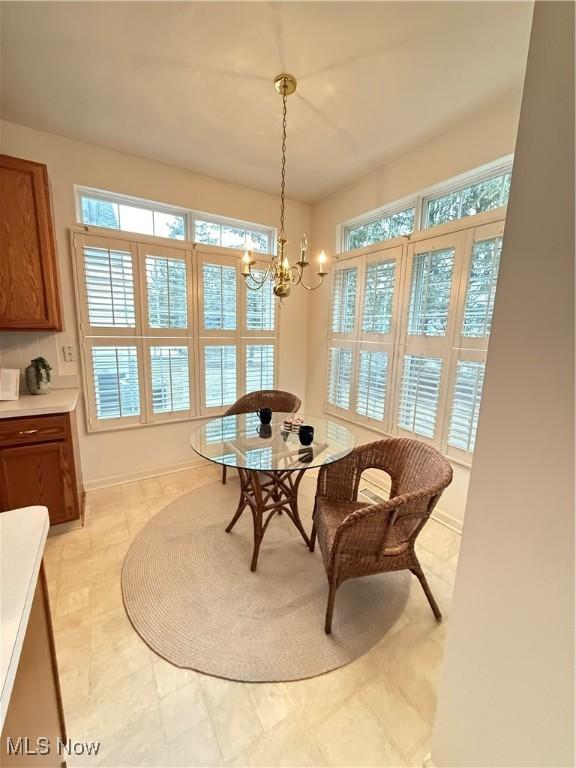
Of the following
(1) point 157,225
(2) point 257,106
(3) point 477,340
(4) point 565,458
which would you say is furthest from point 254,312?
(4) point 565,458

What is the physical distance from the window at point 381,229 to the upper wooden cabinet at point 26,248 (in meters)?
2.68

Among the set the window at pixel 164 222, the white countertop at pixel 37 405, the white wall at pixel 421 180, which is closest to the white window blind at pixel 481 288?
the white wall at pixel 421 180

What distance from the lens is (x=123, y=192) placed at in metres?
2.71

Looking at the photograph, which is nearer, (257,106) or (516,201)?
→ (516,201)

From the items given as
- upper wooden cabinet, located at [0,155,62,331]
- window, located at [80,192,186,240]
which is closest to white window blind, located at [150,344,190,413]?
upper wooden cabinet, located at [0,155,62,331]

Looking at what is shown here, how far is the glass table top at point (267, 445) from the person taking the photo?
72.9 inches

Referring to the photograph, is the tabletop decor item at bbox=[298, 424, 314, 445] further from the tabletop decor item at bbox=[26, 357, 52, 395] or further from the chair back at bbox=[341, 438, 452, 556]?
the tabletop decor item at bbox=[26, 357, 52, 395]

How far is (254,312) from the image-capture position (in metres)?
3.52

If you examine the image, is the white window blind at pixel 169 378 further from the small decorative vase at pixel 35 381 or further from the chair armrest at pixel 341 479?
the chair armrest at pixel 341 479

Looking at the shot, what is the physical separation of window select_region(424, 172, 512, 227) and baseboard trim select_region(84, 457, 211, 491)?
3236 mm

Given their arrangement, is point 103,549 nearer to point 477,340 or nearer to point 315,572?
point 315,572

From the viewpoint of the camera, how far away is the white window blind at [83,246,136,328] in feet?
8.74

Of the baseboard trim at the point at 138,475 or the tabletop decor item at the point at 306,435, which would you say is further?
the baseboard trim at the point at 138,475

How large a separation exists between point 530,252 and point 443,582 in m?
1.98
